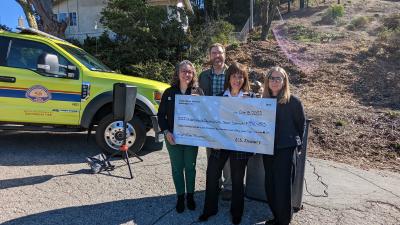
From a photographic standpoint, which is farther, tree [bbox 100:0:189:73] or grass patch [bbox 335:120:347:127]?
tree [bbox 100:0:189:73]

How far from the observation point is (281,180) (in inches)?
162

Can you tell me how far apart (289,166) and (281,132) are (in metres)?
0.36

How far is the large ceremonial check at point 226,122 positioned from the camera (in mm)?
4051

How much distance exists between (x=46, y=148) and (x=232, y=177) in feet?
14.4

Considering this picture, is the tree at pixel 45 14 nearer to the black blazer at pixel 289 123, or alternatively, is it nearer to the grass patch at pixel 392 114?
the grass patch at pixel 392 114

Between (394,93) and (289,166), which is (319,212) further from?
(394,93)

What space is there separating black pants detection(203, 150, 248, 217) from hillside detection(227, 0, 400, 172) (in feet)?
12.6

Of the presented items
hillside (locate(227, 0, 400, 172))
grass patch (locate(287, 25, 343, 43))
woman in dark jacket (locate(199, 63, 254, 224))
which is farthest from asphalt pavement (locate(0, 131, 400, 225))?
grass patch (locate(287, 25, 343, 43))

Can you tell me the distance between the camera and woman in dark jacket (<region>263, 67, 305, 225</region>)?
13.2ft

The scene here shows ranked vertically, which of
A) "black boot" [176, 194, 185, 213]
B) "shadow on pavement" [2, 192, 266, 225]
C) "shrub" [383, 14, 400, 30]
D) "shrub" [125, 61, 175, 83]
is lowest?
"shadow on pavement" [2, 192, 266, 225]

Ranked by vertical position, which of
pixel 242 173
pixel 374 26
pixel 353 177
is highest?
pixel 374 26

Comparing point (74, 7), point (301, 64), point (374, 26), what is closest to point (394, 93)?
point (301, 64)

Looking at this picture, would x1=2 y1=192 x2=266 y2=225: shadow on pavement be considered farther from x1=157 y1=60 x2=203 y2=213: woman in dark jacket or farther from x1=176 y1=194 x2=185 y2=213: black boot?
x1=157 y1=60 x2=203 y2=213: woman in dark jacket

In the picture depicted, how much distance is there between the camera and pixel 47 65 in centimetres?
652
